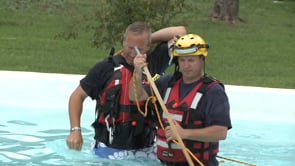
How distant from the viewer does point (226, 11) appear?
1805 centimetres

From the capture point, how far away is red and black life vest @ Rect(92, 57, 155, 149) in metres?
5.20

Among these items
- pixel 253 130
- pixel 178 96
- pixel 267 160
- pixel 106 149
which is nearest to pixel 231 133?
pixel 253 130

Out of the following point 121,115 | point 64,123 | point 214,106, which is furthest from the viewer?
point 64,123

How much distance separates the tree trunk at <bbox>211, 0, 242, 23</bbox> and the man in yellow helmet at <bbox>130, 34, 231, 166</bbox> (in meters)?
13.3

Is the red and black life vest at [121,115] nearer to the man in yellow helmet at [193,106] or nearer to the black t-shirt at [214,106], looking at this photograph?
the man in yellow helmet at [193,106]

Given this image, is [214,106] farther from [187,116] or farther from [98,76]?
[98,76]

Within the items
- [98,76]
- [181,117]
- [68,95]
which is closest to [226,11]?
[68,95]

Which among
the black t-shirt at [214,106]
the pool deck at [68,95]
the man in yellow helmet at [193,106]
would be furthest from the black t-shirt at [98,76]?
the pool deck at [68,95]

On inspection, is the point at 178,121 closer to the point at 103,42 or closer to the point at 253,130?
the point at 253,130

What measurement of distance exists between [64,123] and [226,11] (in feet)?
35.3

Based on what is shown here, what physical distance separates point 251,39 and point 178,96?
12069mm

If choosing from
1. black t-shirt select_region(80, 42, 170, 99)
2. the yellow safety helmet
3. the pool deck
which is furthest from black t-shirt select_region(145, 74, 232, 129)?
the pool deck

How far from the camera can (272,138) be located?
7.68 metres

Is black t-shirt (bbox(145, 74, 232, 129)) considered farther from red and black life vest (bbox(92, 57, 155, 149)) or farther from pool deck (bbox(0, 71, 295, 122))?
pool deck (bbox(0, 71, 295, 122))
